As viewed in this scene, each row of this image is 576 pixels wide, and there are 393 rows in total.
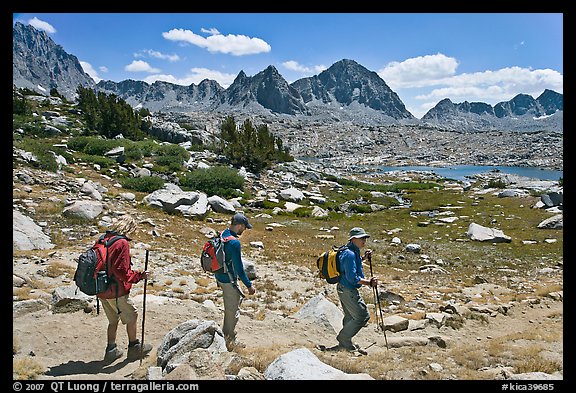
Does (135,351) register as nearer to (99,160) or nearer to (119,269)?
(119,269)

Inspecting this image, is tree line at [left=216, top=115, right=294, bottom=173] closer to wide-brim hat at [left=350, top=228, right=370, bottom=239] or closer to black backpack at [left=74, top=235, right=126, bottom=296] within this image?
wide-brim hat at [left=350, top=228, right=370, bottom=239]

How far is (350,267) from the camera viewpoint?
6742mm

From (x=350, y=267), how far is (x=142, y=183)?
996 inches

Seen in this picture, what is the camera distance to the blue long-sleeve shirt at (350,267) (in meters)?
6.74

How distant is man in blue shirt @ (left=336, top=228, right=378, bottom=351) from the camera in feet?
22.2

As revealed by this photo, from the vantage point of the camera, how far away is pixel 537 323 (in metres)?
10.2

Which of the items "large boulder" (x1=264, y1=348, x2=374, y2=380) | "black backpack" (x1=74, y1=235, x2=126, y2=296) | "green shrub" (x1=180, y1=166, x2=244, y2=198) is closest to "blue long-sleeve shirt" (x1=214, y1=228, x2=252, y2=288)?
"large boulder" (x1=264, y1=348, x2=374, y2=380)

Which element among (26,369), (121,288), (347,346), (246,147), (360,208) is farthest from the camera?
(246,147)

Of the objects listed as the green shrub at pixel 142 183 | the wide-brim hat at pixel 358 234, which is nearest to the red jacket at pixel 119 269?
the wide-brim hat at pixel 358 234

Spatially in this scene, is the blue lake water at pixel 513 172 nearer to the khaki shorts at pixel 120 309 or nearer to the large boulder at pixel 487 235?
the large boulder at pixel 487 235

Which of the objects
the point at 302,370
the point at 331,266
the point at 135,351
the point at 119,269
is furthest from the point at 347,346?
the point at 119,269
